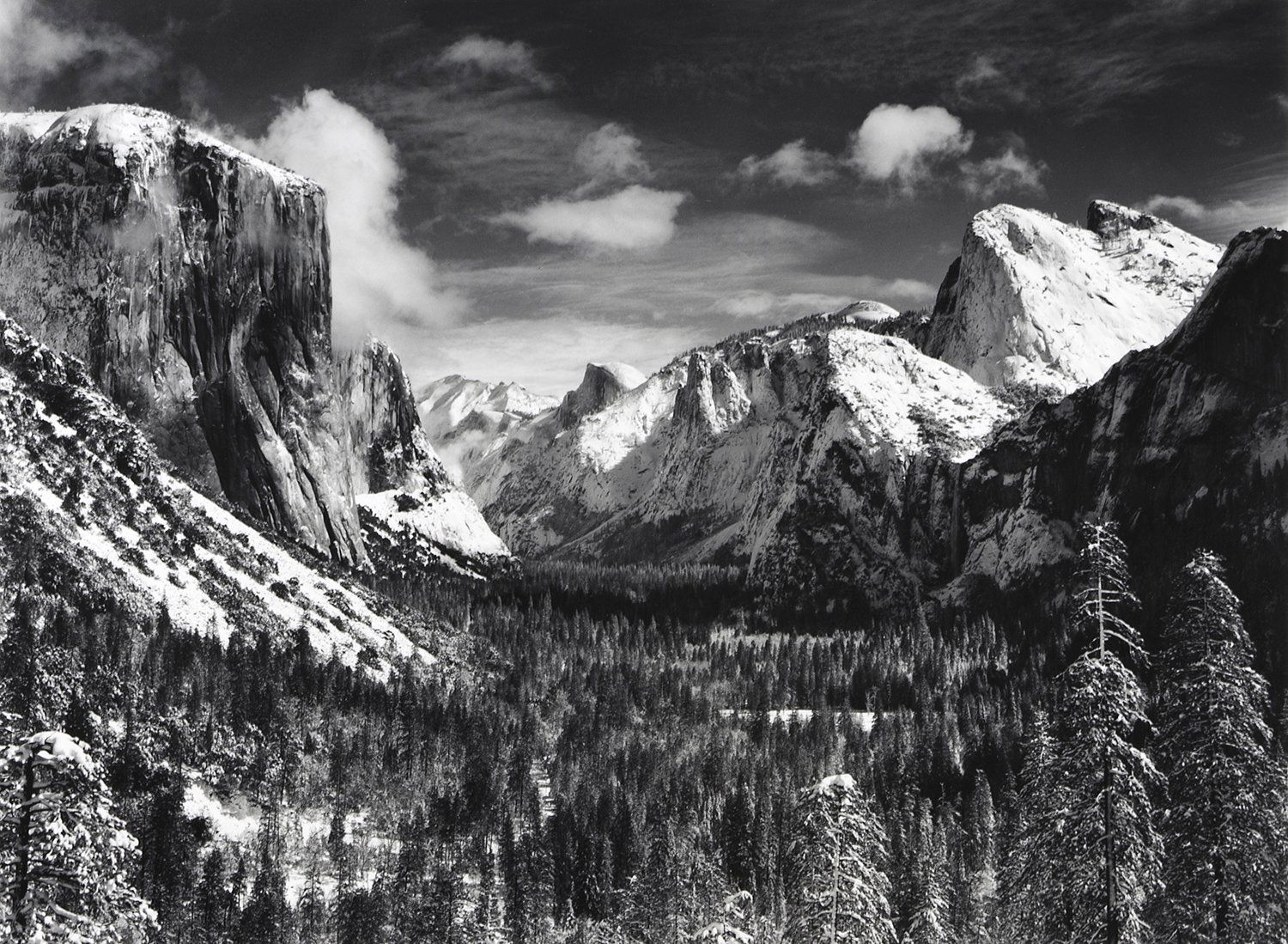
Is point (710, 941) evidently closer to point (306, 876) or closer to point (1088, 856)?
point (1088, 856)

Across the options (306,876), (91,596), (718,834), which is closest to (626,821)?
(718,834)

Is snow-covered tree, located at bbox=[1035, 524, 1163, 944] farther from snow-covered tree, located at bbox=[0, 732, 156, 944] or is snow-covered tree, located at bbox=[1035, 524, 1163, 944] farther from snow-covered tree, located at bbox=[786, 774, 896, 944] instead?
snow-covered tree, located at bbox=[0, 732, 156, 944]

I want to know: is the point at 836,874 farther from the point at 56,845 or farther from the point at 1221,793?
the point at 56,845

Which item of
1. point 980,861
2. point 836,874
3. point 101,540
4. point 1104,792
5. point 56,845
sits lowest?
point 836,874

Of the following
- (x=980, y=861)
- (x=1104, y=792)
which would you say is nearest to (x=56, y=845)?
(x=1104, y=792)

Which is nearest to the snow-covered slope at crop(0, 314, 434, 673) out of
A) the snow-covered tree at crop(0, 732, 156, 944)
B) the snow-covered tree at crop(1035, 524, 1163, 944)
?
the snow-covered tree at crop(0, 732, 156, 944)

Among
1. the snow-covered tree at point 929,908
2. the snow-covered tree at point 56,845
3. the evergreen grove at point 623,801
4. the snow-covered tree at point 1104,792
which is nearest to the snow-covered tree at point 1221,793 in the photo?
the evergreen grove at point 623,801
